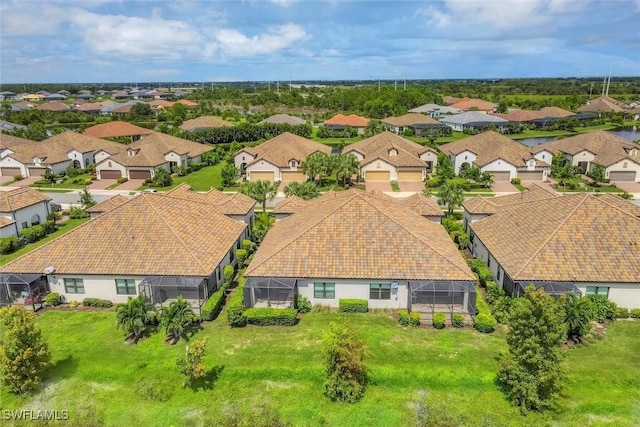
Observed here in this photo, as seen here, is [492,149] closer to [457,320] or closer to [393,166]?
[393,166]

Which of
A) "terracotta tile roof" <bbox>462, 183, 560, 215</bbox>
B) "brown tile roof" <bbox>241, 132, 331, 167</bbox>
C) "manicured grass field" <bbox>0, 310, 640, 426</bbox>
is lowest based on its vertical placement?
"manicured grass field" <bbox>0, 310, 640, 426</bbox>

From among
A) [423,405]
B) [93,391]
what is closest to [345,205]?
[423,405]

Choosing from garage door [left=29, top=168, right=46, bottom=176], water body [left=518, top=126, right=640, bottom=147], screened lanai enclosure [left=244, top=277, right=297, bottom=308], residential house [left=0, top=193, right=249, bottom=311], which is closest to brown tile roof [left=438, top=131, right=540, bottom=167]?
water body [left=518, top=126, right=640, bottom=147]

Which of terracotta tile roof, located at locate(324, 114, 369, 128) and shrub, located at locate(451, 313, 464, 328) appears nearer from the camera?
shrub, located at locate(451, 313, 464, 328)

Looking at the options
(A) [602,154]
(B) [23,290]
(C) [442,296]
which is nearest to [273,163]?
(B) [23,290]

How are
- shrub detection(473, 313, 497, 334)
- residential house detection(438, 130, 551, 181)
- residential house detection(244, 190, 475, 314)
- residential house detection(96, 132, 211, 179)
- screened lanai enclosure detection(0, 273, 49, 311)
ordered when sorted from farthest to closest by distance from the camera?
1. residential house detection(96, 132, 211, 179)
2. residential house detection(438, 130, 551, 181)
3. screened lanai enclosure detection(0, 273, 49, 311)
4. residential house detection(244, 190, 475, 314)
5. shrub detection(473, 313, 497, 334)

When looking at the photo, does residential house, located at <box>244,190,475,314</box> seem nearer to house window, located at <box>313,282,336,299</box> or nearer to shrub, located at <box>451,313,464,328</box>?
house window, located at <box>313,282,336,299</box>

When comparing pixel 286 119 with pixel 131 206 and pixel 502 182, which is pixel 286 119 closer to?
pixel 502 182
